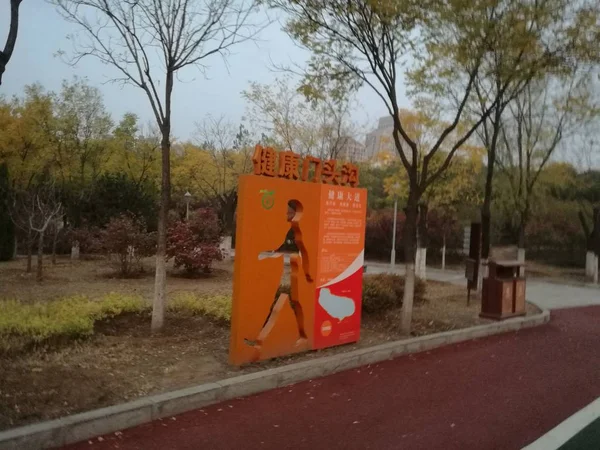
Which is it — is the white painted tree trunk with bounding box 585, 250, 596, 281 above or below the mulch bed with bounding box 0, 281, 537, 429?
above

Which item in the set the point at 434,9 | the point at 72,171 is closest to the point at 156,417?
the point at 434,9

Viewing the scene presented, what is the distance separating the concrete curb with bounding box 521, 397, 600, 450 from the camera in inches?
178

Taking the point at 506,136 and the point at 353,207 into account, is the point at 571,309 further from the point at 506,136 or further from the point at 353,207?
the point at 353,207

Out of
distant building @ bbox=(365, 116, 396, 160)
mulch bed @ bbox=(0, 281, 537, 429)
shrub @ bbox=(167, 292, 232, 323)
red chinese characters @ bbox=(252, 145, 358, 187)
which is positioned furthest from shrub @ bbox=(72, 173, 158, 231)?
red chinese characters @ bbox=(252, 145, 358, 187)

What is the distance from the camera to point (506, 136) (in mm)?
17594

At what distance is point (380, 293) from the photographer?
9.94 m

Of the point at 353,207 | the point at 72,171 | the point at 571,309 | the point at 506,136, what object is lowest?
the point at 571,309

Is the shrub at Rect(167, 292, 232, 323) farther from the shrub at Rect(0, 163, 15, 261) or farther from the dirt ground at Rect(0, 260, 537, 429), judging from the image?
the shrub at Rect(0, 163, 15, 261)

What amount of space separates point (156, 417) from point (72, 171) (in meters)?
20.1

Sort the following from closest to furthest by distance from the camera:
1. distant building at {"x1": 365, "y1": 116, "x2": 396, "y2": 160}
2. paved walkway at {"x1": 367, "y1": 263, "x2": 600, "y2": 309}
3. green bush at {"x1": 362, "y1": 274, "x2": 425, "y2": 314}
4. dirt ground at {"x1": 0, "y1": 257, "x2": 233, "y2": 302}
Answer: green bush at {"x1": 362, "y1": 274, "x2": 425, "y2": 314}
dirt ground at {"x1": 0, "y1": 257, "x2": 233, "y2": 302}
paved walkway at {"x1": 367, "y1": 263, "x2": 600, "y2": 309}
distant building at {"x1": 365, "y1": 116, "x2": 396, "y2": 160}

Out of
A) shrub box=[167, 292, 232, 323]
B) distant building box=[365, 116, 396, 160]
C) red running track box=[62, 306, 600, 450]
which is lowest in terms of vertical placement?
red running track box=[62, 306, 600, 450]

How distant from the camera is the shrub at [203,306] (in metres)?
8.34

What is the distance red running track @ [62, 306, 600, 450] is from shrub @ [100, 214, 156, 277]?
8.46 meters

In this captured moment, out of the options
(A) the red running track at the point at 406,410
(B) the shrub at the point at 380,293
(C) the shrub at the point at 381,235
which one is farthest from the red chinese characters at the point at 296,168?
(C) the shrub at the point at 381,235
